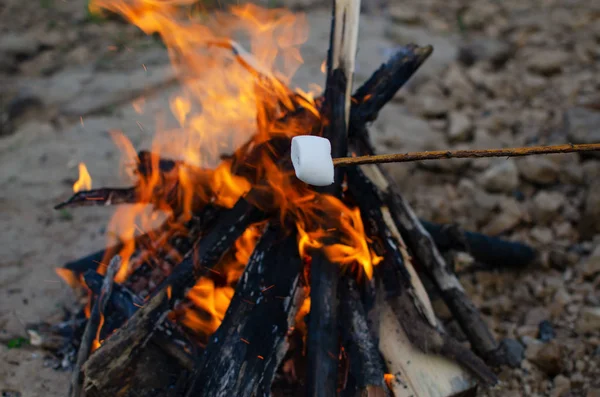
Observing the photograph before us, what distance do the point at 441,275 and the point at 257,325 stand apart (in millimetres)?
1029

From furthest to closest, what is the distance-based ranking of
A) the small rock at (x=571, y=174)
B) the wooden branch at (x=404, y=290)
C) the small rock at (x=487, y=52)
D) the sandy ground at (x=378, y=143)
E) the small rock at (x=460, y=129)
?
the small rock at (x=487, y=52)
the small rock at (x=460, y=129)
the small rock at (x=571, y=174)
the sandy ground at (x=378, y=143)
the wooden branch at (x=404, y=290)

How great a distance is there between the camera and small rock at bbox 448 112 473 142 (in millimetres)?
4926

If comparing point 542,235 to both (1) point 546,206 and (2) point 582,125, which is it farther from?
(2) point 582,125

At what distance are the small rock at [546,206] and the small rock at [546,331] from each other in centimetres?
103

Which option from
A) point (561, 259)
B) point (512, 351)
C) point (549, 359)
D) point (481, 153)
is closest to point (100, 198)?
point (481, 153)

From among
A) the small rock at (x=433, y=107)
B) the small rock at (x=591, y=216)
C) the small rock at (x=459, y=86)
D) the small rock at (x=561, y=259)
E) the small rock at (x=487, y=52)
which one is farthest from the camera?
the small rock at (x=487, y=52)

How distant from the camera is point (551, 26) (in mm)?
6355

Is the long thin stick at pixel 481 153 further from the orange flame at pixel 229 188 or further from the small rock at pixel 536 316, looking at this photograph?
the small rock at pixel 536 316

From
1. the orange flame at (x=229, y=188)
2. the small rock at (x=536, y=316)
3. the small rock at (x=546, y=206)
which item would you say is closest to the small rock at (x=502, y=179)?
the small rock at (x=546, y=206)

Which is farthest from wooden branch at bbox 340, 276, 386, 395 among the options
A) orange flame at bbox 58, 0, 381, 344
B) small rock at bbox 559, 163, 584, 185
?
small rock at bbox 559, 163, 584, 185

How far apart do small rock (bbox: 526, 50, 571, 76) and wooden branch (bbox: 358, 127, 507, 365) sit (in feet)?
13.0

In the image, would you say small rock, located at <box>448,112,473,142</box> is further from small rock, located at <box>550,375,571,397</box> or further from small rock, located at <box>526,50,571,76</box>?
small rock, located at <box>550,375,571,397</box>

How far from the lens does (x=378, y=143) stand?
4.84 metres

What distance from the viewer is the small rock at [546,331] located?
2879 millimetres
